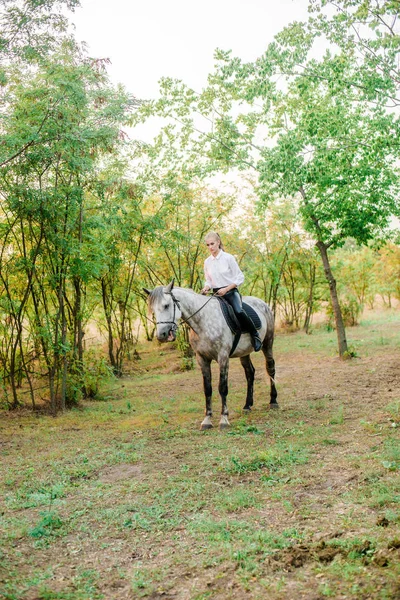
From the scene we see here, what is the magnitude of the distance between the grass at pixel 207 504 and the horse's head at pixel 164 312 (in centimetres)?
151

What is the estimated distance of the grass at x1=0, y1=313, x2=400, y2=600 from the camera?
3236mm

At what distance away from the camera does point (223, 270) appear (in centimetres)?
781

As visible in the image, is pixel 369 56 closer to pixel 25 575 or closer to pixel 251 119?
pixel 251 119

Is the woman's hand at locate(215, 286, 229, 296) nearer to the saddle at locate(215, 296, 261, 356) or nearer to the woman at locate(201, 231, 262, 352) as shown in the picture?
the woman at locate(201, 231, 262, 352)

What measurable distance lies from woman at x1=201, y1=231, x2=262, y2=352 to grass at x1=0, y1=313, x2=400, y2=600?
5.95 feet

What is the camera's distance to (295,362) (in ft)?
48.4

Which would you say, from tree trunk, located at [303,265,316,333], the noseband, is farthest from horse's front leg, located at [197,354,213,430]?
tree trunk, located at [303,265,316,333]

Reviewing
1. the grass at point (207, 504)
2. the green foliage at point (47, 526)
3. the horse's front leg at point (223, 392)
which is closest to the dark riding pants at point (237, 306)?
the horse's front leg at point (223, 392)

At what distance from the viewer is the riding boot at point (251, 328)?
8.04 metres

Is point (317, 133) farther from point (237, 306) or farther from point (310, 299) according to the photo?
point (310, 299)

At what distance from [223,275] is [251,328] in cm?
104

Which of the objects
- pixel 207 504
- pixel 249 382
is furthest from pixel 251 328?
→ pixel 207 504

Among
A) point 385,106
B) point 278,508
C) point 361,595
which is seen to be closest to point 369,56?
point 385,106

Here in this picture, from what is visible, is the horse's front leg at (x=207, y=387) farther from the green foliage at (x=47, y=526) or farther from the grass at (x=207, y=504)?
the green foliage at (x=47, y=526)
